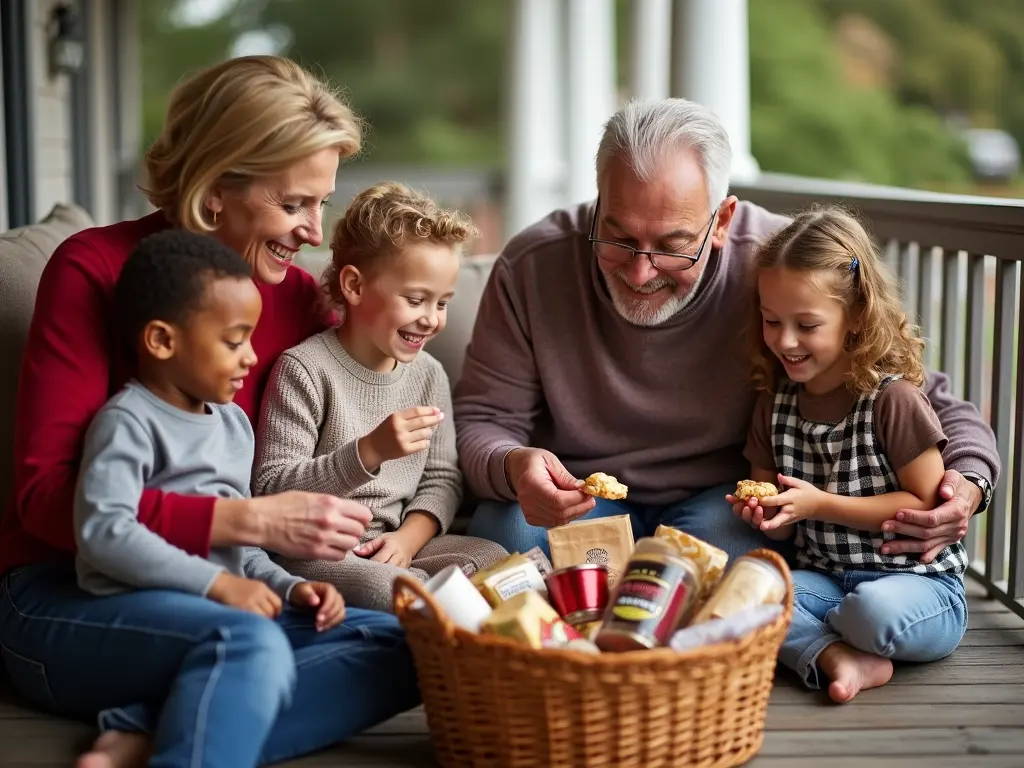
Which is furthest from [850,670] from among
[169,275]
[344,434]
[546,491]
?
[169,275]

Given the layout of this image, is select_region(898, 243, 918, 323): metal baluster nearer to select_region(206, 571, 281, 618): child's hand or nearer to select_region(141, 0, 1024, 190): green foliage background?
select_region(206, 571, 281, 618): child's hand

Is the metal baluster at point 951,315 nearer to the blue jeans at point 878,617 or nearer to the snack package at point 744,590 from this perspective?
the blue jeans at point 878,617

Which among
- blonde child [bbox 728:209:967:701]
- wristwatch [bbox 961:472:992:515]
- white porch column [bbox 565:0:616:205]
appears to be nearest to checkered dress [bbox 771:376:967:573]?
blonde child [bbox 728:209:967:701]

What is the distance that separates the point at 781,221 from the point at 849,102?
14.3 m

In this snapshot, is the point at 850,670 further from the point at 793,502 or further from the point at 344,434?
the point at 344,434

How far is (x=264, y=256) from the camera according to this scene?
7.47 feet

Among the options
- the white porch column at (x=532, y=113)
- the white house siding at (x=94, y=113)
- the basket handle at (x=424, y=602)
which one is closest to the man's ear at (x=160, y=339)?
the basket handle at (x=424, y=602)

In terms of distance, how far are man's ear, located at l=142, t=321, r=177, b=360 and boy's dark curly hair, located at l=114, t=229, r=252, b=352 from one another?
0.04 feet

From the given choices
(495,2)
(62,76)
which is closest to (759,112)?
(495,2)

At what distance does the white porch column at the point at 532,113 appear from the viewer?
28.0 ft

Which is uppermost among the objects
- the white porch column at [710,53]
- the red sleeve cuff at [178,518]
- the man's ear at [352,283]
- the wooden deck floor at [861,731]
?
the white porch column at [710,53]

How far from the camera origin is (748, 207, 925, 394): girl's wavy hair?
2.38m

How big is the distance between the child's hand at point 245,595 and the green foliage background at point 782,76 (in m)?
14.0

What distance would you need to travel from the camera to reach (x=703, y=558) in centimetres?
213
